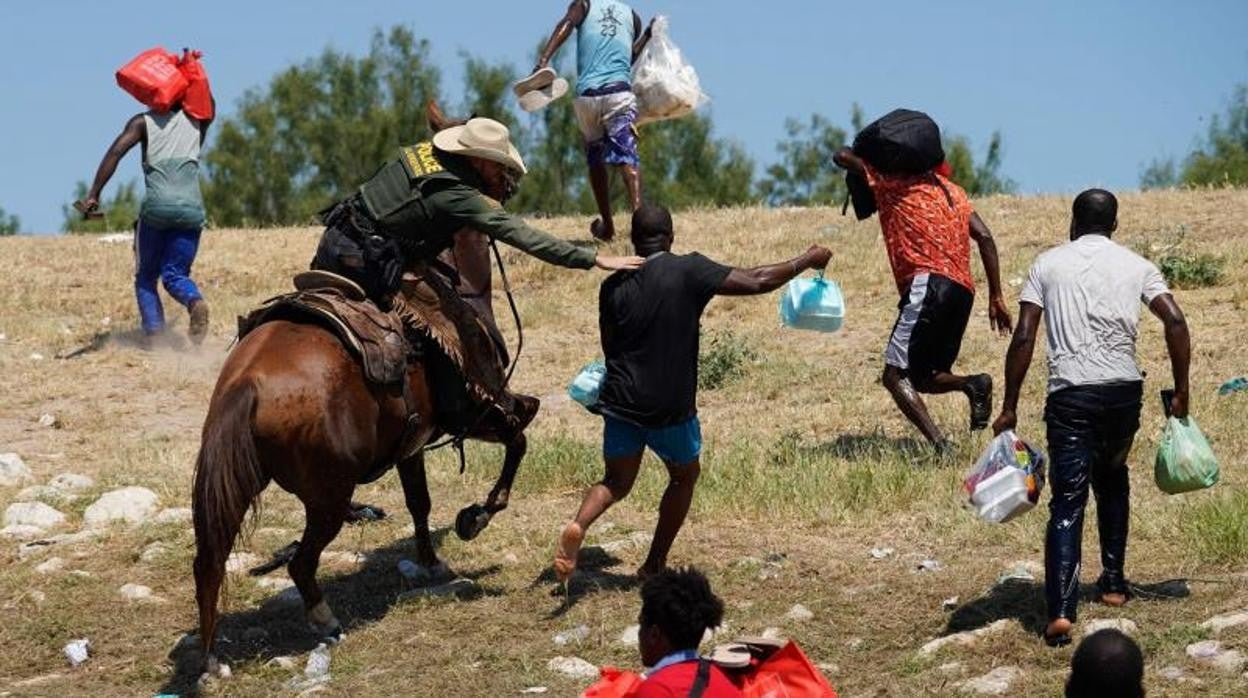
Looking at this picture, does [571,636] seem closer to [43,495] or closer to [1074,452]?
[1074,452]

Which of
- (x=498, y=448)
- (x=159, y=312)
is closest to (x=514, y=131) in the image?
(x=159, y=312)

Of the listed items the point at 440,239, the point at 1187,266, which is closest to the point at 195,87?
the point at 440,239

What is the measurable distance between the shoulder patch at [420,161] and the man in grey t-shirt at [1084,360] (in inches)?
105

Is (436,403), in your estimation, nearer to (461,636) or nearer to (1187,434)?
(461,636)

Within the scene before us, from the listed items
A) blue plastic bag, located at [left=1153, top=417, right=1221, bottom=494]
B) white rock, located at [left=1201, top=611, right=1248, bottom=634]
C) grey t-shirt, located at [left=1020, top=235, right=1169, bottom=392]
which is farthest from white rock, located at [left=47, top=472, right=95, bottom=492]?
white rock, located at [left=1201, top=611, right=1248, bottom=634]

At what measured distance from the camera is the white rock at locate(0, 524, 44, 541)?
33.4 feet

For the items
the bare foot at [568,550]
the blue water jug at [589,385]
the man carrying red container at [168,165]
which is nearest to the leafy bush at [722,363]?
→ the man carrying red container at [168,165]

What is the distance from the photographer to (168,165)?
1389cm

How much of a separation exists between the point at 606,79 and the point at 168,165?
3295 millimetres

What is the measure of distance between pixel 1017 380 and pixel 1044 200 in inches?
452

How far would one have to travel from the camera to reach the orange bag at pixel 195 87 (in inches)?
551

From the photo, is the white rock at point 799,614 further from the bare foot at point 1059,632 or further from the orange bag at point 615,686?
the orange bag at point 615,686

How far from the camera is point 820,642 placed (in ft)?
25.4

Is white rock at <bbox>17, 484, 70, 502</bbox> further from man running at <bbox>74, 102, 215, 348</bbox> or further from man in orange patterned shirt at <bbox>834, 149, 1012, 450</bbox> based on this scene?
man in orange patterned shirt at <bbox>834, 149, 1012, 450</bbox>
